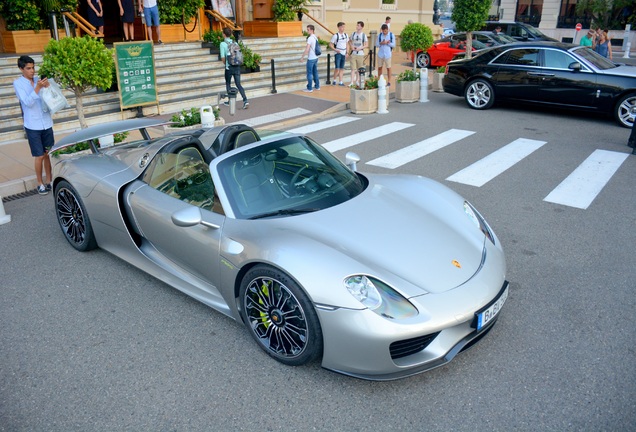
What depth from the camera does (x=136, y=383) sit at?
12.0 ft

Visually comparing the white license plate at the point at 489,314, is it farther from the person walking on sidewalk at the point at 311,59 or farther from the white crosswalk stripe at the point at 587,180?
the person walking on sidewalk at the point at 311,59

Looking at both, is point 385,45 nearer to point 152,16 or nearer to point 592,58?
point 592,58

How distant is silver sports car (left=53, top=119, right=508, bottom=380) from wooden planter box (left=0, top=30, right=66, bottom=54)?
1104 cm

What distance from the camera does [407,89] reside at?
14461 millimetres

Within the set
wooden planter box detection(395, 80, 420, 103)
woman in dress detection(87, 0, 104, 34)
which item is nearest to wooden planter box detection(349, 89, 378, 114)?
wooden planter box detection(395, 80, 420, 103)

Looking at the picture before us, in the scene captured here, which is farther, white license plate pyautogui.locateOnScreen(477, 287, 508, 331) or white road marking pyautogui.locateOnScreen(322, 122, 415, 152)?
white road marking pyautogui.locateOnScreen(322, 122, 415, 152)

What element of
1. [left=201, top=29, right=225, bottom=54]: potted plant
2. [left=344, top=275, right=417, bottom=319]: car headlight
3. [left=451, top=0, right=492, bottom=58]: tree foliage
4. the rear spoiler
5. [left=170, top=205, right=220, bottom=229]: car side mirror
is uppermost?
[left=451, top=0, right=492, bottom=58]: tree foliage

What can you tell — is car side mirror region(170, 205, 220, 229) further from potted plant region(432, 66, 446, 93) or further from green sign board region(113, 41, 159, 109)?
potted plant region(432, 66, 446, 93)

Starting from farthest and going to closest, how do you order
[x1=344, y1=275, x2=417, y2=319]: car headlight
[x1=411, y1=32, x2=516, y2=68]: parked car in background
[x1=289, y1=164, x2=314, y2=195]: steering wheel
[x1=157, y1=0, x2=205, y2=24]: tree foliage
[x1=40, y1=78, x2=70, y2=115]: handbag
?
1. [x1=411, y1=32, x2=516, y2=68]: parked car in background
2. [x1=157, y1=0, x2=205, y2=24]: tree foliage
3. [x1=40, y1=78, x2=70, y2=115]: handbag
4. [x1=289, y1=164, x2=314, y2=195]: steering wheel
5. [x1=344, y1=275, x2=417, y2=319]: car headlight

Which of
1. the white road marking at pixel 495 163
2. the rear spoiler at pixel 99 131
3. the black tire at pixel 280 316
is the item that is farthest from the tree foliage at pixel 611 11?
the black tire at pixel 280 316

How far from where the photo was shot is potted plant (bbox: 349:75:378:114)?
42.7ft

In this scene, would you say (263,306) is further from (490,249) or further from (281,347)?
(490,249)

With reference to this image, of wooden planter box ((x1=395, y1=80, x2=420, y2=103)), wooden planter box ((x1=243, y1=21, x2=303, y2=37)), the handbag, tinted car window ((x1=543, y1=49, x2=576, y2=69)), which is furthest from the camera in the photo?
wooden planter box ((x1=243, y1=21, x2=303, y2=37))

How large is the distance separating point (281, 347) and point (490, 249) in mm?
1765
